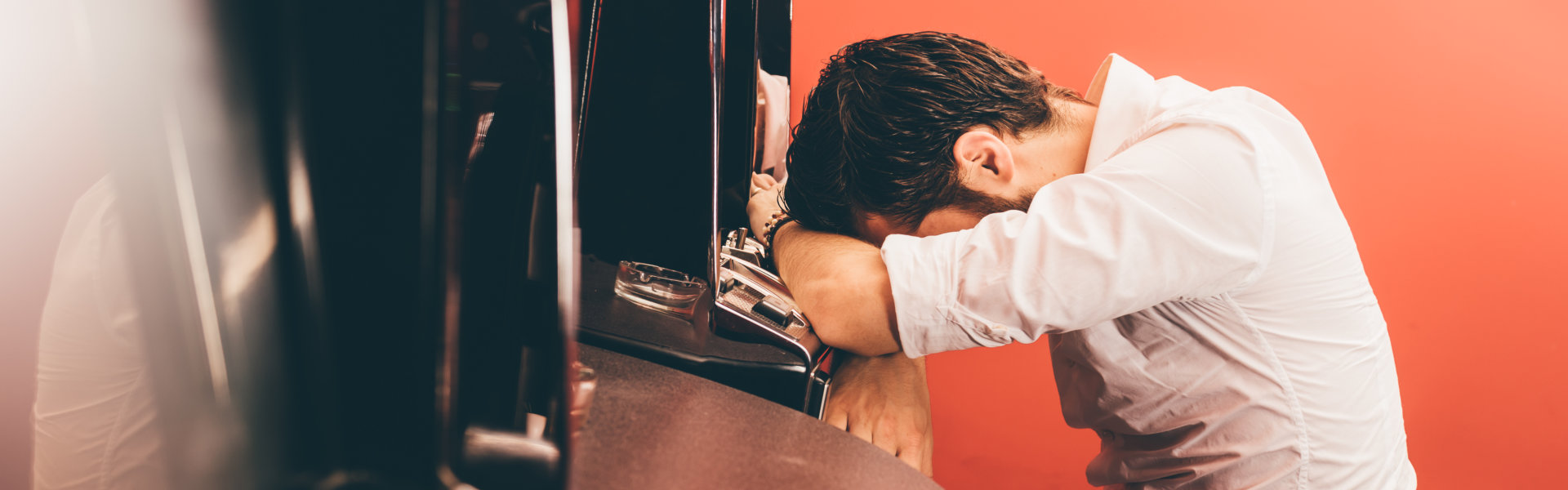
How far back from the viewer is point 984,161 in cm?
90

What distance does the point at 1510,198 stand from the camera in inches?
63.5

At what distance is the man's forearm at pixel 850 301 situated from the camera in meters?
0.74

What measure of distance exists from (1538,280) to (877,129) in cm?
182

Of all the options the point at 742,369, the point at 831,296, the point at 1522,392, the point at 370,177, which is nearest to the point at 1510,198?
the point at 1522,392

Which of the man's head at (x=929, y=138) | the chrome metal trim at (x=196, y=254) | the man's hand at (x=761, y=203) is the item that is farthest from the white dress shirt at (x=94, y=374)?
the man's hand at (x=761, y=203)

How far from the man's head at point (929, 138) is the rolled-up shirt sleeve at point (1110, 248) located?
0.65 feet

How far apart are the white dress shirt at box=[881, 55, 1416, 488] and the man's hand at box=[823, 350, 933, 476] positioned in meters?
0.07

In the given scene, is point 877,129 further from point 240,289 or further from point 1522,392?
point 1522,392

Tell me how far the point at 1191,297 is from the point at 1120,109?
0.87 feet

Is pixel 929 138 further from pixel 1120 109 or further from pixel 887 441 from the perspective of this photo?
pixel 887 441

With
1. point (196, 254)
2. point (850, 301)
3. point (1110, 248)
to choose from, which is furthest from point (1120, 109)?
point (196, 254)

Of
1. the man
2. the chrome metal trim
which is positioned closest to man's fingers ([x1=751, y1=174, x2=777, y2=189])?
the man

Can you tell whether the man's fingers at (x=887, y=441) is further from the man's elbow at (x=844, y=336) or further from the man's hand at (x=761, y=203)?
the man's hand at (x=761, y=203)

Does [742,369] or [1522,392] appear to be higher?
[742,369]
